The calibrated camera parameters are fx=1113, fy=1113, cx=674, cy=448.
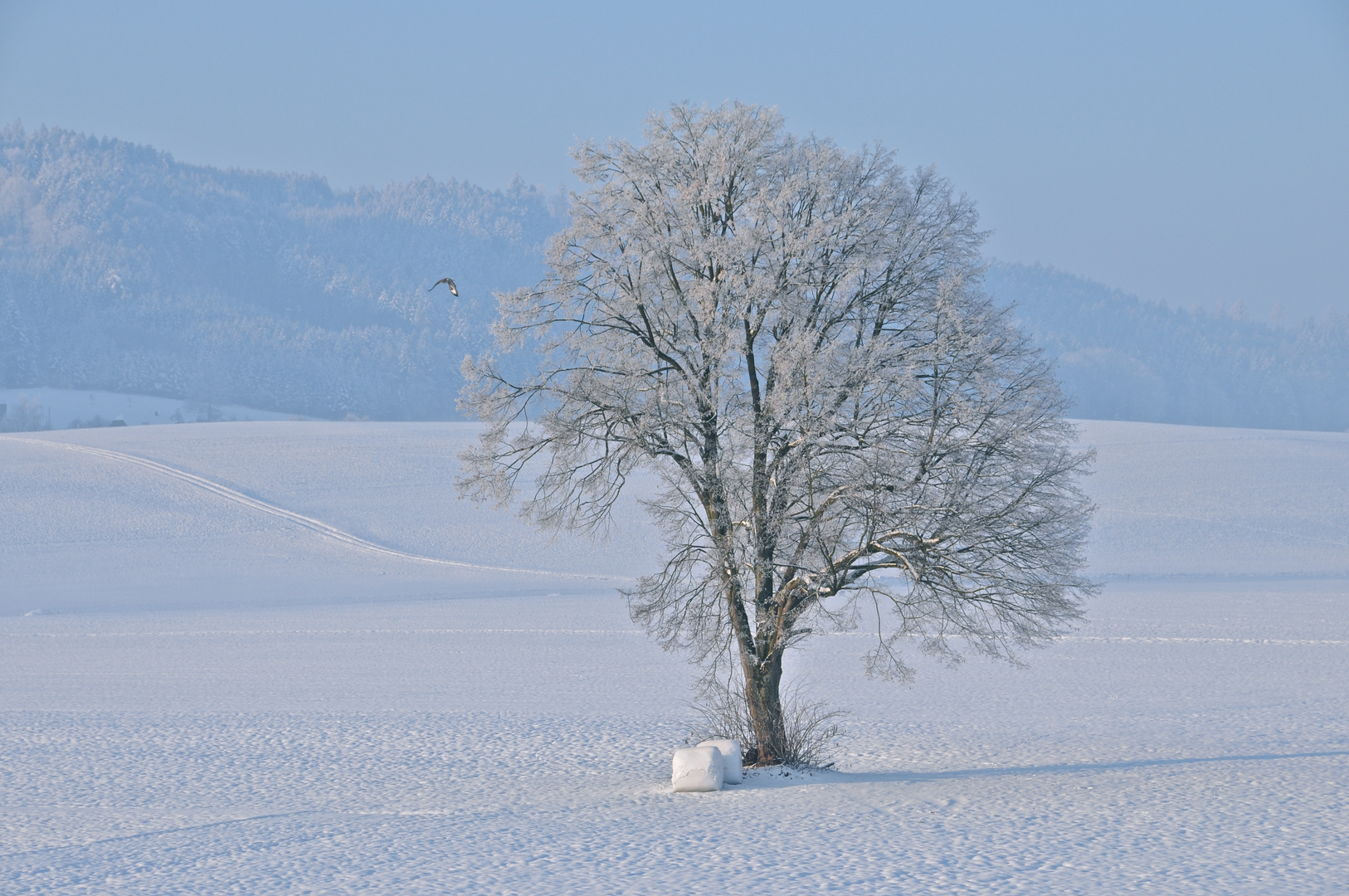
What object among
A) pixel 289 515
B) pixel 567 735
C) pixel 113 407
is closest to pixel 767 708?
pixel 567 735

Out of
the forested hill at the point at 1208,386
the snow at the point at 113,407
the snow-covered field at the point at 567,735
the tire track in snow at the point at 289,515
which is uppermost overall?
the forested hill at the point at 1208,386

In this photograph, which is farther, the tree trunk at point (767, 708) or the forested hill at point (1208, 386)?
the forested hill at point (1208, 386)

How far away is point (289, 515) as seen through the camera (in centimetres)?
5184

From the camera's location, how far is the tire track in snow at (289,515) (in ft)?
148

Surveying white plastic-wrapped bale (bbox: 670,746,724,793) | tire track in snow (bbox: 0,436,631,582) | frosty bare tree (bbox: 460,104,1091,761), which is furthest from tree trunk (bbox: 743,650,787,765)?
tire track in snow (bbox: 0,436,631,582)

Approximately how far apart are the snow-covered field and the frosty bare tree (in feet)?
8.49

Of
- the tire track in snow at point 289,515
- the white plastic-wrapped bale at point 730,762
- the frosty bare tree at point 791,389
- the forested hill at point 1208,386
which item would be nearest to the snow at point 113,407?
the tire track in snow at point 289,515

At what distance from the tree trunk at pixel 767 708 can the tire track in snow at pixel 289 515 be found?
93.6 ft

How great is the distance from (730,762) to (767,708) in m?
1.05

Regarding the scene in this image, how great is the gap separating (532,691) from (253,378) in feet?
597

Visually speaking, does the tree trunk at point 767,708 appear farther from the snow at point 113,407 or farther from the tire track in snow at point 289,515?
the snow at point 113,407

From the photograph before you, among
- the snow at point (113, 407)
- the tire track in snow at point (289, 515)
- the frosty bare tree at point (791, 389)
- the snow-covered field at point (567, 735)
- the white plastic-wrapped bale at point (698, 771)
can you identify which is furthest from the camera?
the snow at point (113, 407)

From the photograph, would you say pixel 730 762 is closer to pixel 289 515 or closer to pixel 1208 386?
pixel 289 515

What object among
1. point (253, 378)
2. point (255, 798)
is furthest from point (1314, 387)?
point (255, 798)
